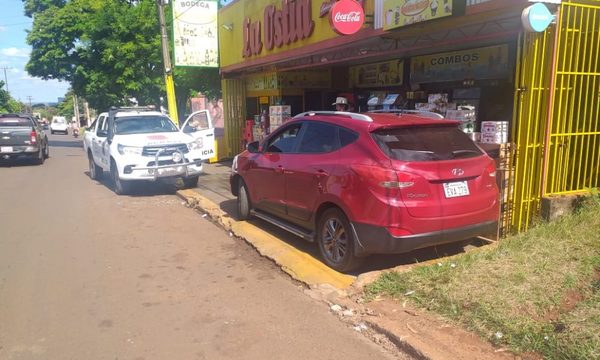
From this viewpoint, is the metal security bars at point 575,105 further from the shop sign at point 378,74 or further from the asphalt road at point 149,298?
the shop sign at point 378,74

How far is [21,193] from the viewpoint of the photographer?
38.2ft

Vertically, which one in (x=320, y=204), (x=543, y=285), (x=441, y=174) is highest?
(x=441, y=174)

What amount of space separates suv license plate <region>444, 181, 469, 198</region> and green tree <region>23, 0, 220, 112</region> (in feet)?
56.4

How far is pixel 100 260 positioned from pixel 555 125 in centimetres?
596

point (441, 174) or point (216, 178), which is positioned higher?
point (441, 174)

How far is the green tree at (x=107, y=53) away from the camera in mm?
22094

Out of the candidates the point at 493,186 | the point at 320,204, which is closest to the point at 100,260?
the point at 320,204

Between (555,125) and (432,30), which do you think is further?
(432,30)

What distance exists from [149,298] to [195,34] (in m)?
12.0

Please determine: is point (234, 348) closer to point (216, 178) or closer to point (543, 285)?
point (543, 285)

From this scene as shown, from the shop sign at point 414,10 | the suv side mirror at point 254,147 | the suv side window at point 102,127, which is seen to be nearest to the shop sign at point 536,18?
the shop sign at point 414,10

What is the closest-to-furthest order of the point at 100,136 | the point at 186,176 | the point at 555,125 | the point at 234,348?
the point at 234,348
the point at 555,125
the point at 186,176
the point at 100,136

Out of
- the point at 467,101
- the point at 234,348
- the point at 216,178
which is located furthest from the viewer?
the point at 216,178

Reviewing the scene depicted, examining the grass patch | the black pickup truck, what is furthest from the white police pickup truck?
the grass patch
